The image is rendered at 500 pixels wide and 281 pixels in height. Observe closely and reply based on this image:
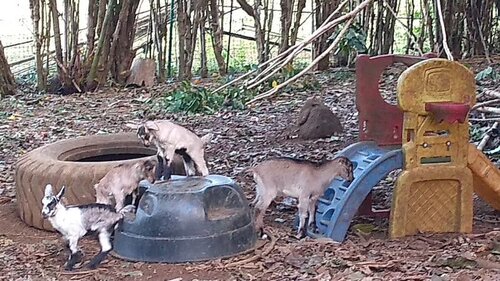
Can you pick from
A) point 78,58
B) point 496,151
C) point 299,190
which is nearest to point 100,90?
point 78,58

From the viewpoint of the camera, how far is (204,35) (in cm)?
1048

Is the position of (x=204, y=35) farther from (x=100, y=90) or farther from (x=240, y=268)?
(x=240, y=268)

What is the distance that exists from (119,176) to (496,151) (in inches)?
95.3

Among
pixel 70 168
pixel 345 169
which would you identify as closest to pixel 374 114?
pixel 345 169

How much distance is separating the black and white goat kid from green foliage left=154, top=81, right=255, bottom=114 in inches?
167

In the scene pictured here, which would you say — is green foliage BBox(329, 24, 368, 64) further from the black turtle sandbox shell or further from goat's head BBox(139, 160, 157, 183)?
the black turtle sandbox shell

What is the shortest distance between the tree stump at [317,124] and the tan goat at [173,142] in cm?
252

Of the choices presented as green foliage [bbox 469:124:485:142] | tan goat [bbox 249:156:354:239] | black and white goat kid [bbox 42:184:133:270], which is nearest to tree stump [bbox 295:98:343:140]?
green foliage [bbox 469:124:485:142]

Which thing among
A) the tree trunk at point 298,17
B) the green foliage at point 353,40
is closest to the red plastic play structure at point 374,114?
the green foliage at point 353,40

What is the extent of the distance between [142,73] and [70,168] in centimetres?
590

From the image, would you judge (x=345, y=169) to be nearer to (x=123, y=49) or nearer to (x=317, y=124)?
(x=317, y=124)

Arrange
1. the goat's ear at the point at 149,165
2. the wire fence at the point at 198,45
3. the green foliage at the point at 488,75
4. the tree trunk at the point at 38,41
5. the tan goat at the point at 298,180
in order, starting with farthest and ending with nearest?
the wire fence at the point at 198,45 → the tree trunk at the point at 38,41 → the green foliage at the point at 488,75 → the goat's ear at the point at 149,165 → the tan goat at the point at 298,180

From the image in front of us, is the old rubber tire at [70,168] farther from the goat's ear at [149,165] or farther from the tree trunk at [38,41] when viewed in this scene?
the tree trunk at [38,41]

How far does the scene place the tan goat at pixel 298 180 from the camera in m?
3.88
